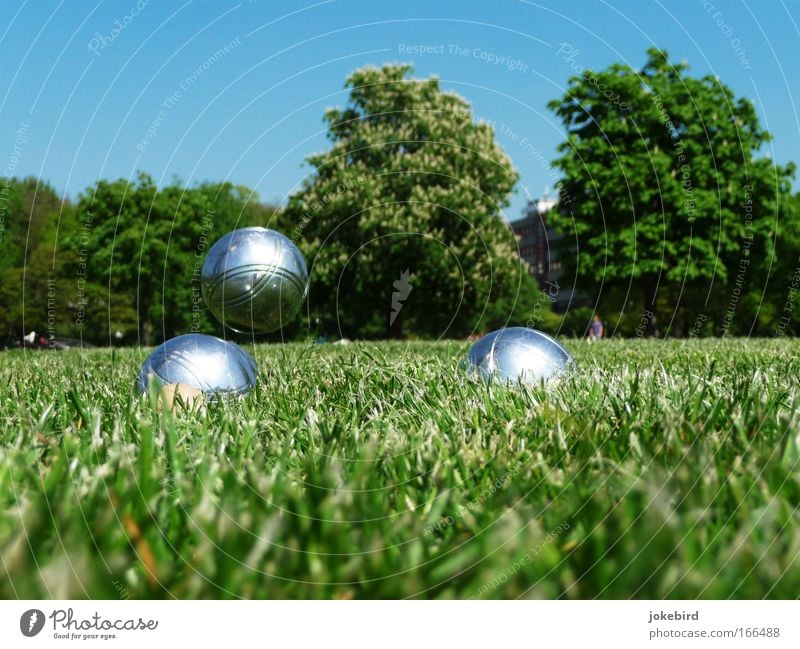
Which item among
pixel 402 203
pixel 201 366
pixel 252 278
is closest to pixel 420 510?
pixel 201 366

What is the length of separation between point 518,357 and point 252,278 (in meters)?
2.69

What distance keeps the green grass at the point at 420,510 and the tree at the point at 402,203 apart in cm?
2263

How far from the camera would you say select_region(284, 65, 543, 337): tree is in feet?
91.1

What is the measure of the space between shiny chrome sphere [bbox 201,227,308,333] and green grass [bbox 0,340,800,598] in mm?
3393

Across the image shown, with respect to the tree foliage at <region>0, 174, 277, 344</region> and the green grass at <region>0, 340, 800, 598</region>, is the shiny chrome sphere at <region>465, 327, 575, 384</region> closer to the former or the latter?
the green grass at <region>0, 340, 800, 598</region>

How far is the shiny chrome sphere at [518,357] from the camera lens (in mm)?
6257

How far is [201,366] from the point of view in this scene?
20.1 feet

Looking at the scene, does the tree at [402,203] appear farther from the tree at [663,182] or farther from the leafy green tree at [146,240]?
the leafy green tree at [146,240]
